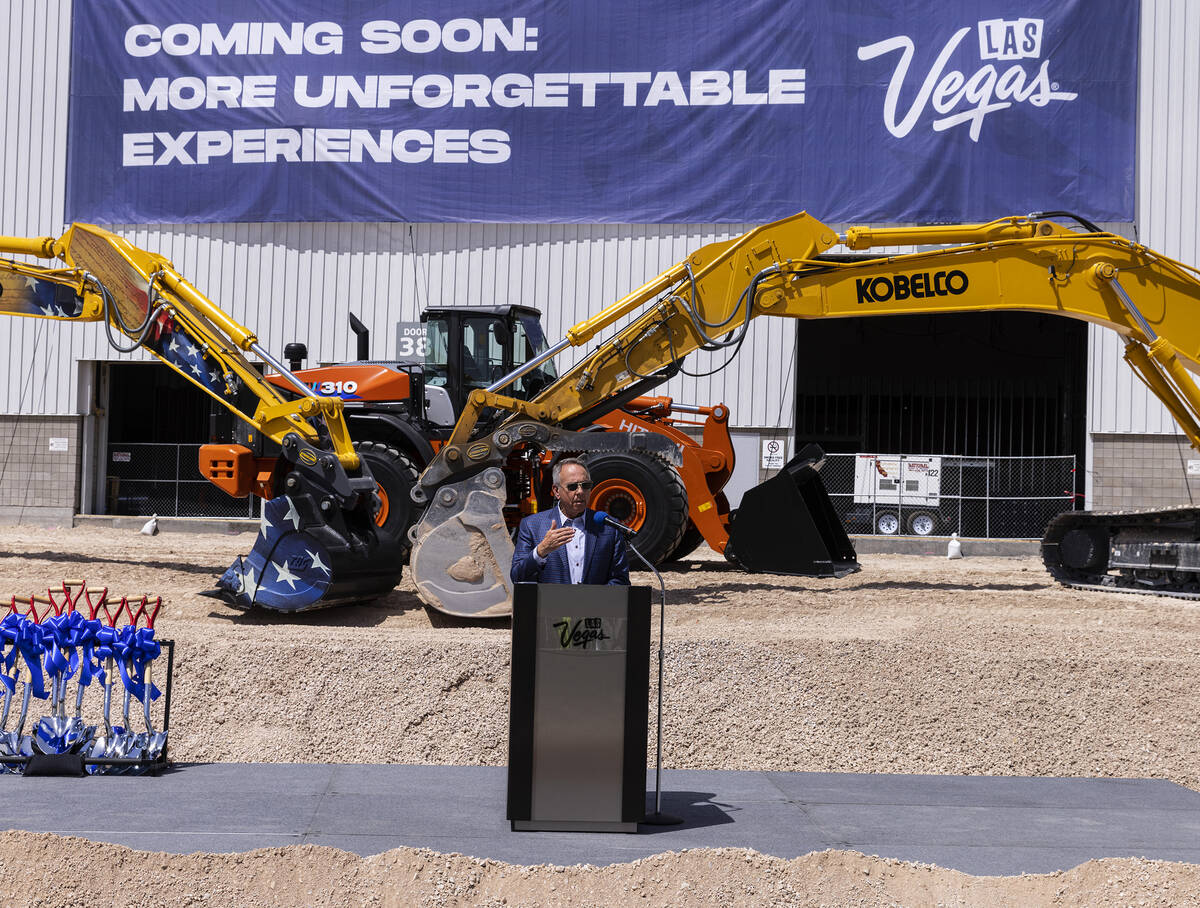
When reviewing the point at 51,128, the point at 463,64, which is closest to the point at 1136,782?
the point at 463,64

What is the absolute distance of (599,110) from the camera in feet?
77.4

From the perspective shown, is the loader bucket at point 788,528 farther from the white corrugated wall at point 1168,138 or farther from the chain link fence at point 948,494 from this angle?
the white corrugated wall at point 1168,138

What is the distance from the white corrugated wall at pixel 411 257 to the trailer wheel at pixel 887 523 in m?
2.44

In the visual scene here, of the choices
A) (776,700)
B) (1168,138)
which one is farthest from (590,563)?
(1168,138)

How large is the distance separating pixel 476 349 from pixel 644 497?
3.16 meters

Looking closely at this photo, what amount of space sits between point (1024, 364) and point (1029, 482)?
683 centimetres

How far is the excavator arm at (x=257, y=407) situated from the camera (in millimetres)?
11617

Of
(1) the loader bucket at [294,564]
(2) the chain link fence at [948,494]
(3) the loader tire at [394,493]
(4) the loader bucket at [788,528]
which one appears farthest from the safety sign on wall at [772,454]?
(1) the loader bucket at [294,564]

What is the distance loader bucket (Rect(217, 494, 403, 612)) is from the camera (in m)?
11.6

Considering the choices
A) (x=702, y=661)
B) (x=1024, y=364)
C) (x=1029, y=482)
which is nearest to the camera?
(x=702, y=661)

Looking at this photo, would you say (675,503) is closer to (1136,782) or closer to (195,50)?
(1136,782)

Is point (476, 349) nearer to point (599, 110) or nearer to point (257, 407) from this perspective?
point (257, 407)

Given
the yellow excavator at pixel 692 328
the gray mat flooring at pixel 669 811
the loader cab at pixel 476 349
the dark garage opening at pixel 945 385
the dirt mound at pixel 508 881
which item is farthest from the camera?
the dark garage opening at pixel 945 385

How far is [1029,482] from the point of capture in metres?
24.2
